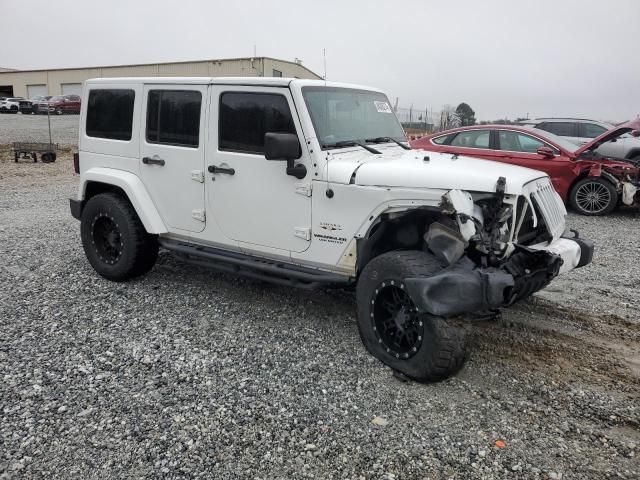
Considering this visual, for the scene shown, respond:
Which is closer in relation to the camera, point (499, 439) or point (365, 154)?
point (499, 439)

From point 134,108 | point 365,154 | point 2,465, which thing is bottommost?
point 2,465

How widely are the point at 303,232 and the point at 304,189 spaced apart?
0.34 metres

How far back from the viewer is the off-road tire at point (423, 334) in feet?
11.1

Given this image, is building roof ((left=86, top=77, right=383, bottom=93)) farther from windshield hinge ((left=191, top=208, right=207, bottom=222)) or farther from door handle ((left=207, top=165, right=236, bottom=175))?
windshield hinge ((left=191, top=208, right=207, bottom=222))

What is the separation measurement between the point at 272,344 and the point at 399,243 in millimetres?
1261

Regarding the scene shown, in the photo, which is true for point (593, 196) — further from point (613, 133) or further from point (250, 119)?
point (250, 119)

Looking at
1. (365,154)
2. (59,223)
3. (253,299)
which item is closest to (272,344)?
(253,299)

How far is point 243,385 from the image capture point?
357 cm

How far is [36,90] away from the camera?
50.5 metres

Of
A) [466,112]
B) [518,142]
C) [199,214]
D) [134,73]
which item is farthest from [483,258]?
[134,73]

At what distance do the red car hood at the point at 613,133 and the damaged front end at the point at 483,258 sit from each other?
150 inches

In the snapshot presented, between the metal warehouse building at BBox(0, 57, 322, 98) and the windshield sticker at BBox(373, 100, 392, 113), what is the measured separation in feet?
68.8

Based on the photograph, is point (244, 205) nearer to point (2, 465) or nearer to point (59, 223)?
point (2, 465)

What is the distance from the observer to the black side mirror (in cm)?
379
